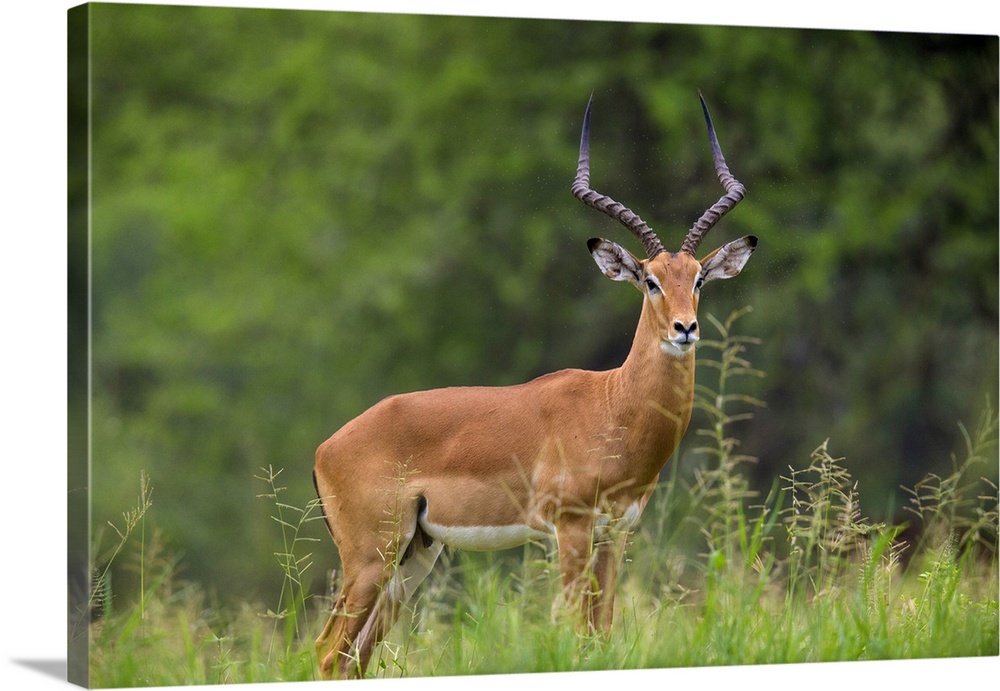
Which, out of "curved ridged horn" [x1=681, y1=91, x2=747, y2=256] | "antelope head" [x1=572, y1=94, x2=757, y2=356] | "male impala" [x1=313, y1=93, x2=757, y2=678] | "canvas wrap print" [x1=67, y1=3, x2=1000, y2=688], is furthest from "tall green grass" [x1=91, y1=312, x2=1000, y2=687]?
"curved ridged horn" [x1=681, y1=91, x2=747, y2=256]

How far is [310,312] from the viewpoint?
10383 millimetres

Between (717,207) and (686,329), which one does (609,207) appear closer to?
(717,207)

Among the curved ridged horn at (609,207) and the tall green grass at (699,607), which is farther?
the curved ridged horn at (609,207)

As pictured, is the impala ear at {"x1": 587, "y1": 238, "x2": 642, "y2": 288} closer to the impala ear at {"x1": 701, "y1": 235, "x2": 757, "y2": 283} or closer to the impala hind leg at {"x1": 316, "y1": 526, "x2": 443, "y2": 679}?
the impala ear at {"x1": 701, "y1": 235, "x2": 757, "y2": 283}

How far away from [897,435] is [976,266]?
1.01m

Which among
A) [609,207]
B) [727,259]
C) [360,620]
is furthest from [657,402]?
[360,620]

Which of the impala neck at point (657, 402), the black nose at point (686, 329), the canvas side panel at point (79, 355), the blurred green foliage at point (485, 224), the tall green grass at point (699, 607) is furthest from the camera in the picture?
the blurred green foliage at point (485, 224)

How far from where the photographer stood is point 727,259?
7.68 meters

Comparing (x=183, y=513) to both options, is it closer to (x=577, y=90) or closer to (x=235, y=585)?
(x=235, y=585)

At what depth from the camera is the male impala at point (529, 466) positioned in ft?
24.2

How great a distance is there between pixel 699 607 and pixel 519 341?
2296 mm

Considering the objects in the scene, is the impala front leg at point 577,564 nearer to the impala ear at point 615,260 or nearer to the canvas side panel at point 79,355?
the impala ear at point 615,260

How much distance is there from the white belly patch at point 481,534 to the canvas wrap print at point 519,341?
0.02m

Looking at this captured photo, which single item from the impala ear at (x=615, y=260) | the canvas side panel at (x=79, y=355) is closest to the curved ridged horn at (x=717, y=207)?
the impala ear at (x=615, y=260)
